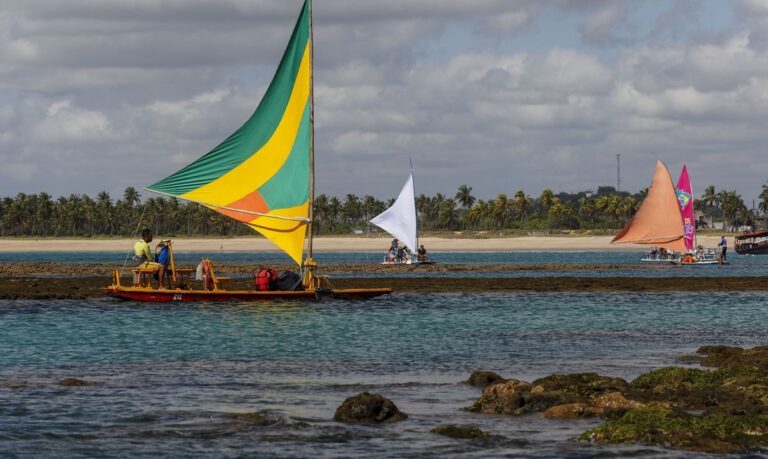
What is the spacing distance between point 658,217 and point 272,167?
56.4m

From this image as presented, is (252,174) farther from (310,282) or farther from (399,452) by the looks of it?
(399,452)

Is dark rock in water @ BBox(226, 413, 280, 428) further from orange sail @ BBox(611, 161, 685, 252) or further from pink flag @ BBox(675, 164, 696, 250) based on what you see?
pink flag @ BBox(675, 164, 696, 250)

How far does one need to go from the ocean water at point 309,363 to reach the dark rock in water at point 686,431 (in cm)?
38

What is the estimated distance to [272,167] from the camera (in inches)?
1716

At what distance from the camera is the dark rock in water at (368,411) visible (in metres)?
18.7

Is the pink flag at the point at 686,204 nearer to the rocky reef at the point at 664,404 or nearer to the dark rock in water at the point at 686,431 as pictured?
the rocky reef at the point at 664,404

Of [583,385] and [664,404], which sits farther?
[583,385]

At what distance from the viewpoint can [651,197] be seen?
93312 mm

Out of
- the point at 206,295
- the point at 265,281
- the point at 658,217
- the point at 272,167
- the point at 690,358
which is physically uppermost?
the point at 272,167

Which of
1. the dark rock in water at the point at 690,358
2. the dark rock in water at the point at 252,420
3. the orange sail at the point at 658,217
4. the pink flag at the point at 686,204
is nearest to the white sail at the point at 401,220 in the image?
the orange sail at the point at 658,217

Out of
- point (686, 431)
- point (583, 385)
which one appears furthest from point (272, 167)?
point (686, 431)

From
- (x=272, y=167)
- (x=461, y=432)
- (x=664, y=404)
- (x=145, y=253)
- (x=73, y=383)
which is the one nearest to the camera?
(x=461, y=432)

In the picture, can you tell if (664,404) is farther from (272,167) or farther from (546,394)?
(272,167)

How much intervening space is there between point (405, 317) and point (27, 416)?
23051mm
